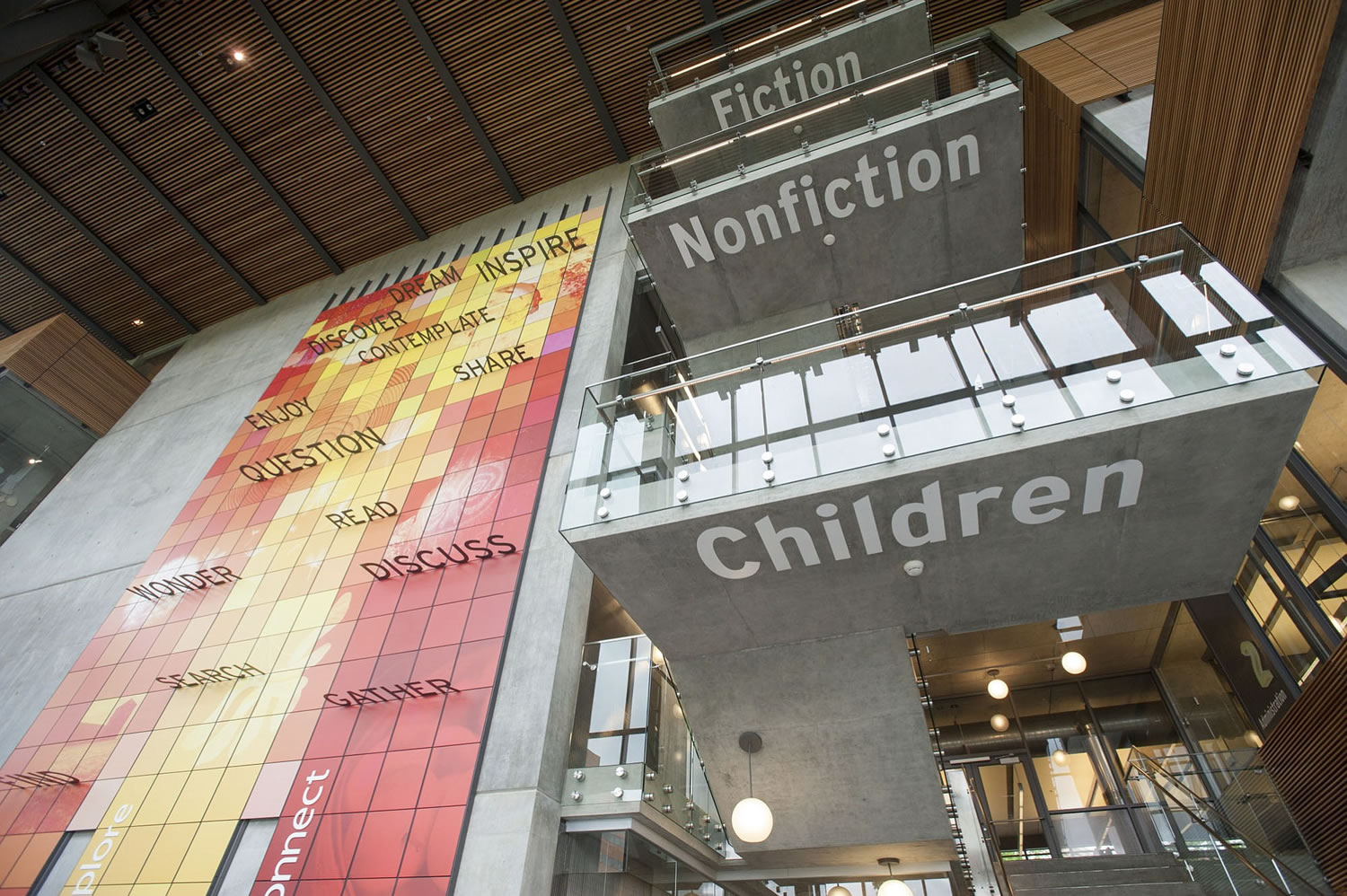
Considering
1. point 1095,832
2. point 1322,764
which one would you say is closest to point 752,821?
point 1322,764

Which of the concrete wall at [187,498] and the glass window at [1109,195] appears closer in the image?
the concrete wall at [187,498]

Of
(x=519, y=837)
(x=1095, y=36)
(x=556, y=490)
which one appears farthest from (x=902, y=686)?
(x=1095, y=36)

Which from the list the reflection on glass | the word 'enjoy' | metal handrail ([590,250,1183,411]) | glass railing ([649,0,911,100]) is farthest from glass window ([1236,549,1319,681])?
the reflection on glass

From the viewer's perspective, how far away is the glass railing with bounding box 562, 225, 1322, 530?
3.63m

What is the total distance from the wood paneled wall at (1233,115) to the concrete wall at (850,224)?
1533 mm

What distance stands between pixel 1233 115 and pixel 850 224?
346 centimetres

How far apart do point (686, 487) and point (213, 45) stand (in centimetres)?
1357

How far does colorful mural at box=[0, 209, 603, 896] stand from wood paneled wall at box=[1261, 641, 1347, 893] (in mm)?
6121

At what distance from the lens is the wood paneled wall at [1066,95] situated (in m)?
7.06

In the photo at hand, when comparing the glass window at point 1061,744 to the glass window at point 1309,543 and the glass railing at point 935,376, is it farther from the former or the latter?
the glass railing at point 935,376

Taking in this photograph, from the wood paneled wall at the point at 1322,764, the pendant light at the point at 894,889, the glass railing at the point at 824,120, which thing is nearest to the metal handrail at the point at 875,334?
the wood paneled wall at the point at 1322,764

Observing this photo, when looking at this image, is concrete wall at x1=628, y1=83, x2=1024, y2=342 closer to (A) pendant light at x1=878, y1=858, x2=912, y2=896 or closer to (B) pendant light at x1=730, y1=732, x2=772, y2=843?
(B) pendant light at x1=730, y1=732, x2=772, y2=843

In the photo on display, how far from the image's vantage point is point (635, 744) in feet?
19.0

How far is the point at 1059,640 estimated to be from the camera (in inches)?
357
